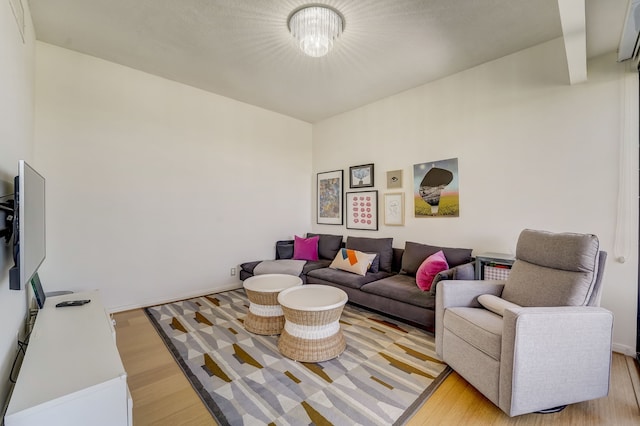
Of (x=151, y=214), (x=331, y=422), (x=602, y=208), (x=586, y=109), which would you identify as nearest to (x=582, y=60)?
(x=586, y=109)

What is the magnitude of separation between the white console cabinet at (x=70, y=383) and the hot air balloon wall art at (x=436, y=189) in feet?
10.4

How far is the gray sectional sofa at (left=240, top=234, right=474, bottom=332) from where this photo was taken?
2488 mm

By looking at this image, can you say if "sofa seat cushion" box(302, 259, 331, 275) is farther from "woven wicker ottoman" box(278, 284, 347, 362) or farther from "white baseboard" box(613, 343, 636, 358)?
"white baseboard" box(613, 343, 636, 358)

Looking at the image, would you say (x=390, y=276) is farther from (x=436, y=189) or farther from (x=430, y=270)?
(x=436, y=189)

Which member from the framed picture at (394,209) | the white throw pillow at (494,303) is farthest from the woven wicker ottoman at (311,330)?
the framed picture at (394,209)

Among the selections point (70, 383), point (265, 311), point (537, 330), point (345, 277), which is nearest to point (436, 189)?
point (345, 277)

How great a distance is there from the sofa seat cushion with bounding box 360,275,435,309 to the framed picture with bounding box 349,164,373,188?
1.48m

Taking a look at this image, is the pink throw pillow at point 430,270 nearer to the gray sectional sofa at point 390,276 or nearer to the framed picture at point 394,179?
the gray sectional sofa at point 390,276

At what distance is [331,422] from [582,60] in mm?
3113

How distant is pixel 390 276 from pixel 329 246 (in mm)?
1213

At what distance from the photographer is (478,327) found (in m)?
1.75

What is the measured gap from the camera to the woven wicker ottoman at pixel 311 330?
2064 millimetres

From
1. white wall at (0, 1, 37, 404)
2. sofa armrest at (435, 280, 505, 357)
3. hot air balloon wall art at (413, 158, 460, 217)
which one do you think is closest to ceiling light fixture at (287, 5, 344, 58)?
white wall at (0, 1, 37, 404)

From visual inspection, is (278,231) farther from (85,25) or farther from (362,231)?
(85,25)
